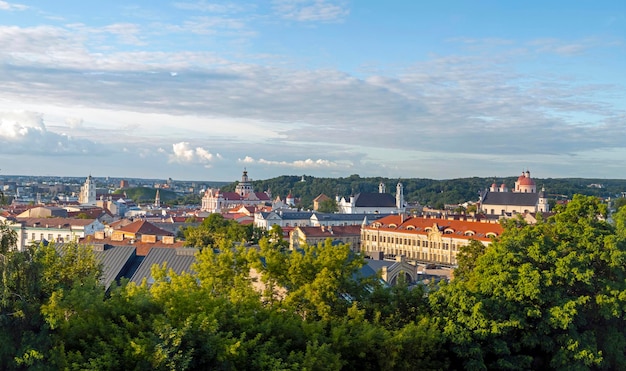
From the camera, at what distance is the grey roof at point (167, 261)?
41.6 m

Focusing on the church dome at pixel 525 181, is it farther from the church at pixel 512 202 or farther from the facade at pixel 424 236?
the facade at pixel 424 236

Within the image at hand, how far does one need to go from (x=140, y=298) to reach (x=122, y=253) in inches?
878

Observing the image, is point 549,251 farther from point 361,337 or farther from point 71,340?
point 71,340

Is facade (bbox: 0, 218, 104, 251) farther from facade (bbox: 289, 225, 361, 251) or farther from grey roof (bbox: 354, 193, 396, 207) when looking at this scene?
grey roof (bbox: 354, 193, 396, 207)

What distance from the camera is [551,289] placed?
28672 millimetres

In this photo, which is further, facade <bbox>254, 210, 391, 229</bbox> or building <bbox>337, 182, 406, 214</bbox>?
building <bbox>337, 182, 406, 214</bbox>

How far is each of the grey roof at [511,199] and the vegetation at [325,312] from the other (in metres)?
128

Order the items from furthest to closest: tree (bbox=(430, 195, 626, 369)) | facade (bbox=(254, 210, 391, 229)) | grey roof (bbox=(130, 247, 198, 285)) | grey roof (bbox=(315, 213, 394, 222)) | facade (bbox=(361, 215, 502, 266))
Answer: grey roof (bbox=(315, 213, 394, 222)), facade (bbox=(254, 210, 391, 229)), facade (bbox=(361, 215, 502, 266)), grey roof (bbox=(130, 247, 198, 285)), tree (bbox=(430, 195, 626, 369))

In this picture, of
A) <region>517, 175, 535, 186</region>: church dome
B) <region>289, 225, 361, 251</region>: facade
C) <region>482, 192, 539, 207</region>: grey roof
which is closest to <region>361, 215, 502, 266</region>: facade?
<region>289, 225, 361, 251</region>: facade

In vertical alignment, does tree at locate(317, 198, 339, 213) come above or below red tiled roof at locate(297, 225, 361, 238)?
above

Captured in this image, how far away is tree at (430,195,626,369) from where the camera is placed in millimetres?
26516

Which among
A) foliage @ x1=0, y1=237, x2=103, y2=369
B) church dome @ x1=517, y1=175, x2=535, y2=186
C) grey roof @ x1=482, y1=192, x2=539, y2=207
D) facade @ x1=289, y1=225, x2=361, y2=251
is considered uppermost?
church dome @ x1=517, y1=175, x2=535, y2=186

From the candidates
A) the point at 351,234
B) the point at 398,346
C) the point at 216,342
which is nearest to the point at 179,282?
the point at 216,342

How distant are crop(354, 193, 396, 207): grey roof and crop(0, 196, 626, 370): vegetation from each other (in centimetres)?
14352
